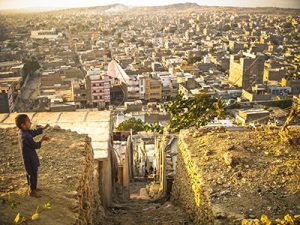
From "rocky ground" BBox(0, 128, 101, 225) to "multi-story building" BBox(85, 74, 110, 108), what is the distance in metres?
19.8

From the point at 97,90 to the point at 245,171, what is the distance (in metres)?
21.2

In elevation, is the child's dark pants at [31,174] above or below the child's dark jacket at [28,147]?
below

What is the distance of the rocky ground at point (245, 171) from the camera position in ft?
12.6

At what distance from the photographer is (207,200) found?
408 cm

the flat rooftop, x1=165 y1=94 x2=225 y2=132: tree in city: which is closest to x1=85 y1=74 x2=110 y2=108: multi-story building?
x1=165 y1=94 x2=225 y2=132: tree in city

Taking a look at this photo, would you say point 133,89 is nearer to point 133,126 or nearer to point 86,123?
point 133,126

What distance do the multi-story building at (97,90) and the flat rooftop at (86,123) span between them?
18.1m

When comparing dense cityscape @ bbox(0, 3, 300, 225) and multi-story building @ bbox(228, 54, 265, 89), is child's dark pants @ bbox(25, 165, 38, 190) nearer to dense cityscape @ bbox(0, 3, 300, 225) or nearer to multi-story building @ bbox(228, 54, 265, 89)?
dense cityscape @ bbox(0, 3, 300, 225)

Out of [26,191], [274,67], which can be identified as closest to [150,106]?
[274,67]

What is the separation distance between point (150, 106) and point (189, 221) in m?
19.8

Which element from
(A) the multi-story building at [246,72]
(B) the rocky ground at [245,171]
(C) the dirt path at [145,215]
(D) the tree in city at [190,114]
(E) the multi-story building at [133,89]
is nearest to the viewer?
(B) the rocky ground at [245,171]

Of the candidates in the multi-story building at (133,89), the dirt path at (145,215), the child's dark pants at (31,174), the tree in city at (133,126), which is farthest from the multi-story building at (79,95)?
the child's dark pants at (31,174)

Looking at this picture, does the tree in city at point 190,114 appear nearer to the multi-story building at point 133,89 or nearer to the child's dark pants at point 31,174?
the child's dark pants at point 31,174

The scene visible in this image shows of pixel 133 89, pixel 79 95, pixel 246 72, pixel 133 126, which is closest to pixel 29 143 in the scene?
pixel 133 126
